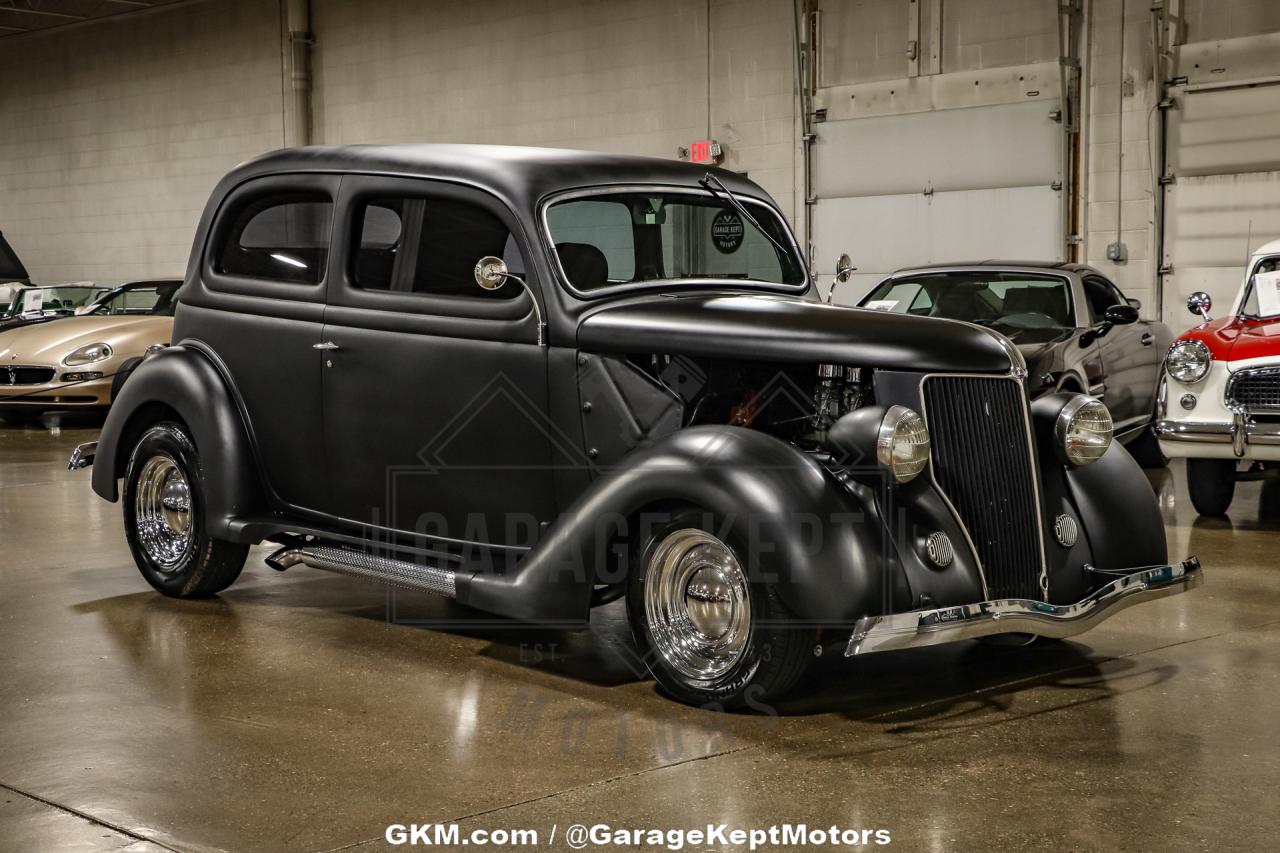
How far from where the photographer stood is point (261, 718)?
4.15 m

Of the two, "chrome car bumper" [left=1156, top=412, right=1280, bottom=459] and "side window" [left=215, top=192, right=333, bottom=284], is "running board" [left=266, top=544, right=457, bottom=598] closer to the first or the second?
"side window" [left=215, top=192, right=333, bottom=284]

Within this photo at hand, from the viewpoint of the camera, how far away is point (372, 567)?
500 centimetres

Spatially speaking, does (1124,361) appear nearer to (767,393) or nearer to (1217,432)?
(1217,432)

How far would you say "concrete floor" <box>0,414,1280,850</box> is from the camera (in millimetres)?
Answer: 3289

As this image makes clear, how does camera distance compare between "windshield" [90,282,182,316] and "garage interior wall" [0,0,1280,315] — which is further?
"windshield" [90,282,182,316]

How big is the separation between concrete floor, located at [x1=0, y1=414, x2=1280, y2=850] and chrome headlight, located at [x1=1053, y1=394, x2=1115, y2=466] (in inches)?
28.8

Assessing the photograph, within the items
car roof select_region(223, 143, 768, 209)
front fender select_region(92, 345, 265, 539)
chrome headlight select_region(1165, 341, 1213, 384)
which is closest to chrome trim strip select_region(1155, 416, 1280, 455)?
chrome headlight select_region(1165, 341, 1213, 384)

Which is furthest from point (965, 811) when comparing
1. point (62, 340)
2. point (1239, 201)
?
point (62, 340)

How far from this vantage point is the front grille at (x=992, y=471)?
418 centimetres

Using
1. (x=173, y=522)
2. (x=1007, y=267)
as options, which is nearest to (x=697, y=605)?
(x=173, y=522)

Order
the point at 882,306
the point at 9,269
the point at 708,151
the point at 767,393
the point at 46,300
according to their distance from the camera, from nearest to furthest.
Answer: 1. the point at 767,393
2. the point at 882,306
3. the point at 708,151
4. the point at 46,300
5. the point at 9,269

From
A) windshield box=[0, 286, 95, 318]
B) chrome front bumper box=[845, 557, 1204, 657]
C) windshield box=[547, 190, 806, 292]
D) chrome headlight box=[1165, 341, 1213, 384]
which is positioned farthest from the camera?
windshield box=[0, 286, 95, 318]

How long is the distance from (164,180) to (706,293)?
1952 cm

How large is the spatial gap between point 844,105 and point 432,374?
11.0m
